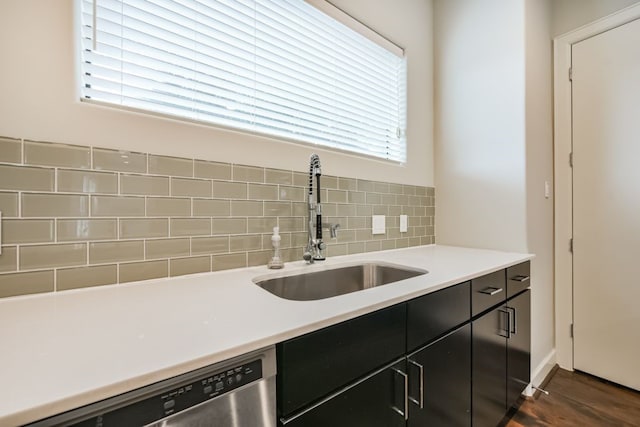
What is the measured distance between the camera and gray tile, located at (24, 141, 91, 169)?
84cm

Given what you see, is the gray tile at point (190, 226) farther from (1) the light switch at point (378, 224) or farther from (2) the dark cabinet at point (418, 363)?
(1) the light switch at point (378, 224)

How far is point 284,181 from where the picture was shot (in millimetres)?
1369

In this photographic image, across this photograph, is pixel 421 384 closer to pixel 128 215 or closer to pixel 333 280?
pixel 333 280

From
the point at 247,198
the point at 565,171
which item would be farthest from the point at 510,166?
the point at 247,198

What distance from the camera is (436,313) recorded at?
1.03 m

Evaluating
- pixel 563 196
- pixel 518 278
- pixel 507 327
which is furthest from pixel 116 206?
pixel 563 196

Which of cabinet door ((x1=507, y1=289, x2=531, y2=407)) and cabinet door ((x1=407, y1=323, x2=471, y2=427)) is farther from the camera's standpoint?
cabinet door ((x1=507, y1=289, x2=531, y2=407))

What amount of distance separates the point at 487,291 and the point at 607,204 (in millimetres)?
1381

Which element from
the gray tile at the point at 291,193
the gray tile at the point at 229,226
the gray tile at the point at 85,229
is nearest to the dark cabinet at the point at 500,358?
the gray tile at the point at 291,193

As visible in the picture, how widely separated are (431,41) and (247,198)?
1980mm

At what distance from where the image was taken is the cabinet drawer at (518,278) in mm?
1500

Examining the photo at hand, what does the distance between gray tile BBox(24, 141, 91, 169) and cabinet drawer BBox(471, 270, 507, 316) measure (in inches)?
58.5

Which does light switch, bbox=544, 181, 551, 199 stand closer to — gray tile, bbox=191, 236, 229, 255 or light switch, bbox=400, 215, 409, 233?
light switch, bbox=400, 215, 409, 233

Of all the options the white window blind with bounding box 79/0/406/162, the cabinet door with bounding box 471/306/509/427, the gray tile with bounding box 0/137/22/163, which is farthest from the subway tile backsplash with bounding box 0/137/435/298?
the cabinet door with bounding box 471/306/509/427
